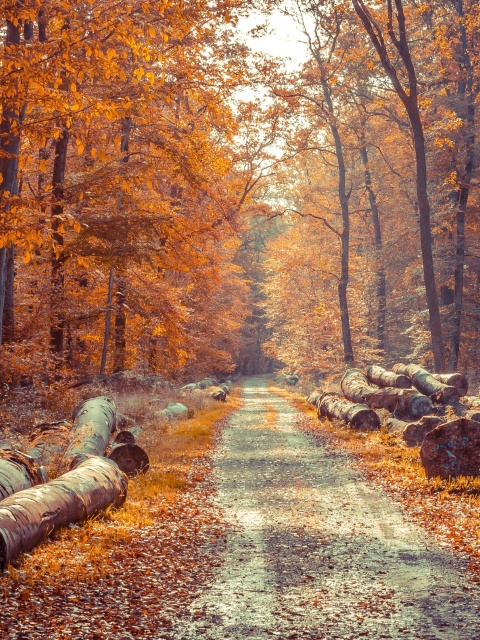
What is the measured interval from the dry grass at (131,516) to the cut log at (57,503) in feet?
0.42

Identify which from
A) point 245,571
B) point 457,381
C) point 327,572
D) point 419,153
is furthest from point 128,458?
point 419,153

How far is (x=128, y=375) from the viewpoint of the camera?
2288 centimetres

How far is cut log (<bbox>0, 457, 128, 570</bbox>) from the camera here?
6.34m

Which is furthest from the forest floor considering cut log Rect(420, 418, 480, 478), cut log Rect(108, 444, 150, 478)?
cut log Rect(420, 418, 480, 478)

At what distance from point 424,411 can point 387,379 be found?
3901 millimetres

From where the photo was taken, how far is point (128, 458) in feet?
37.2

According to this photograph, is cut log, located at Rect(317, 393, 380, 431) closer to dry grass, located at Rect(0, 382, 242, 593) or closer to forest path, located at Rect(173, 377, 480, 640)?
dry grass, located at Rect(0, 382, 242, 593)

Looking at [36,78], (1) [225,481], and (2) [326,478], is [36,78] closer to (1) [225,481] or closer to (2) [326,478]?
(1) [225,481]

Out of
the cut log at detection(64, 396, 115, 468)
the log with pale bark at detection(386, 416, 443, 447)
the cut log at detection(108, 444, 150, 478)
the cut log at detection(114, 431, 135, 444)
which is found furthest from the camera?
the log with pale bark at detection(386, 416, 443, 447)

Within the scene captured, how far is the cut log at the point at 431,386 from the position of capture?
17.0 meters

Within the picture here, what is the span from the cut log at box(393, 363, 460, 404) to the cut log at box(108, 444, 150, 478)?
894 cm

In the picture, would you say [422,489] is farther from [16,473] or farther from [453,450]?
[16,473]

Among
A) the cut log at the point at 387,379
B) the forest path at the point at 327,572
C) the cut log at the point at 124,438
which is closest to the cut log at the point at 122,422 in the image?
the cut log at the point at 124,438

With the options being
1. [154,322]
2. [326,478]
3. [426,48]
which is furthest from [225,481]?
[426,48]
